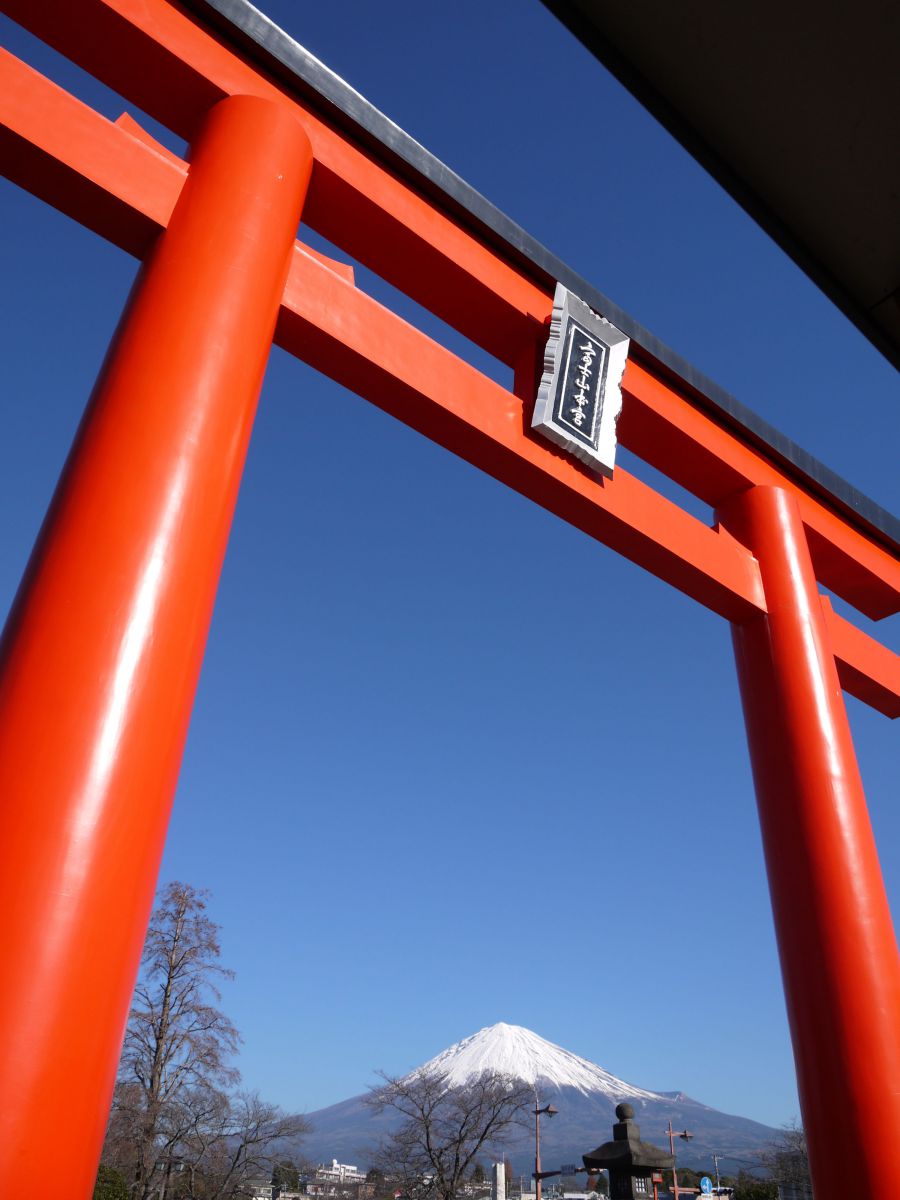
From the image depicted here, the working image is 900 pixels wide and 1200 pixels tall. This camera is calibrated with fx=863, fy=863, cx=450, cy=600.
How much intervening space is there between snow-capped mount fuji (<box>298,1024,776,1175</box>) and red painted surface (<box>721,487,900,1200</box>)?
121 m

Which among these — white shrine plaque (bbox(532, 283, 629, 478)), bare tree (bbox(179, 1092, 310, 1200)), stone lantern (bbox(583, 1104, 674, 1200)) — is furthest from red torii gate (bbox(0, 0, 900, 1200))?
bare tree (bbox(179, 1092, 310, 1200))

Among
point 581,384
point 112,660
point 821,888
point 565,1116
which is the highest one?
point 565,1116

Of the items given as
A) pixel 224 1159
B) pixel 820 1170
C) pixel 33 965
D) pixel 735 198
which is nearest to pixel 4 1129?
pixel 33 965

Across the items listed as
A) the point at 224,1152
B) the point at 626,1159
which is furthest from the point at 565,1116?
the point at 626,1159

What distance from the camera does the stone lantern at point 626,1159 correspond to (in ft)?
20.9

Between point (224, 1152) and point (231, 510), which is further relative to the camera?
point (224, 1152)

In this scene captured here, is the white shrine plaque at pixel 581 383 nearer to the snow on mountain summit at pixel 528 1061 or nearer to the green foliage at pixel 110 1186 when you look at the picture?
the green foliage at pixel 110 1186

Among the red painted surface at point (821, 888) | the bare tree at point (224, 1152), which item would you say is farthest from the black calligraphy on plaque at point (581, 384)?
the bare tree at point (224, 1152)

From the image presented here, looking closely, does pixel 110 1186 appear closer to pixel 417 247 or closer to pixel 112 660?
pixel 417 247

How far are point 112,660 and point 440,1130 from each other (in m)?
24.5

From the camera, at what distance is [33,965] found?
152 centimetres

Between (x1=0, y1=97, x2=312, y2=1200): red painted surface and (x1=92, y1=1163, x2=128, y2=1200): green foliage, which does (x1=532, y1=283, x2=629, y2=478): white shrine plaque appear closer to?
(x1=0, y1=97, x2=312, y2=1200): red painted surface

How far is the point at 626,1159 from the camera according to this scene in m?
6.38

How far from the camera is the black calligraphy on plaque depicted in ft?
12.3
